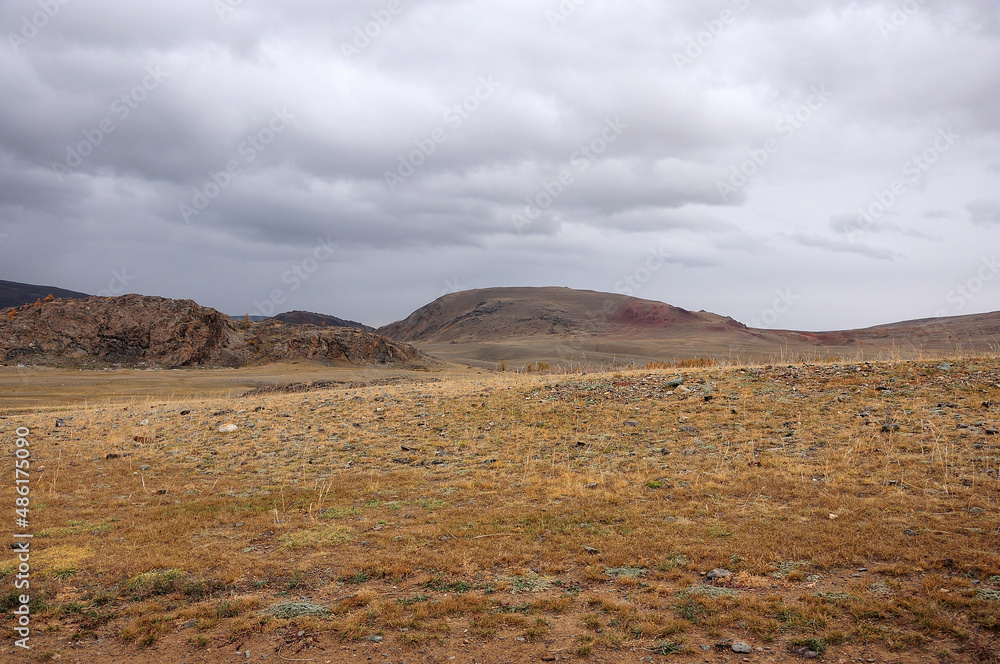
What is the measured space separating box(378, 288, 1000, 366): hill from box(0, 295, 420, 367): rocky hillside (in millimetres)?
17648

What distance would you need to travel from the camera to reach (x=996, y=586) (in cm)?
510

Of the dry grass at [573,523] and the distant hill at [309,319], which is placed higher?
the distant hill at [309,319]

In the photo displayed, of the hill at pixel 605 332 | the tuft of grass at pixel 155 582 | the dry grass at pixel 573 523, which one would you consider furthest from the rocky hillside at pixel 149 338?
the tuft of grass at pixel 155 582

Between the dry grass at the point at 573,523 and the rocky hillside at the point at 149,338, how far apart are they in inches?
1453

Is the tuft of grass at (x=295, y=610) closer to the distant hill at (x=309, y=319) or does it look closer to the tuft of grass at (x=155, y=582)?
the tuft of grass at (x=155, y=582)

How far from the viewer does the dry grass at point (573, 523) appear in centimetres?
492

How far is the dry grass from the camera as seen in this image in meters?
4.92

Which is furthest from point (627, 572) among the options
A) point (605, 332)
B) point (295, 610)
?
point (605, 332)

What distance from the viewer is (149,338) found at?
48594 millimetres

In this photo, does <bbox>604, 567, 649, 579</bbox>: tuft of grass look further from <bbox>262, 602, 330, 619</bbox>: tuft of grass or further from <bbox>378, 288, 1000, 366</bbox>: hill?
<bbox>378, 288, 1000, 366</bbox>: hill

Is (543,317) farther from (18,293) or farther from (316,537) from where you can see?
(18,293)

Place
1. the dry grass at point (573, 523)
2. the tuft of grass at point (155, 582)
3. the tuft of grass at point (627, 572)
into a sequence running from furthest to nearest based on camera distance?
1. the tuft of grass at point (627, 572)
2. the tuft of grass at point (155, 582)
3. the dry grass at point (573, 523)

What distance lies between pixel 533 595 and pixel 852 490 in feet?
16.7

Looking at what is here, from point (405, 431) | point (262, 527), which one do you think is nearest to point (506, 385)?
point (405, 431)
